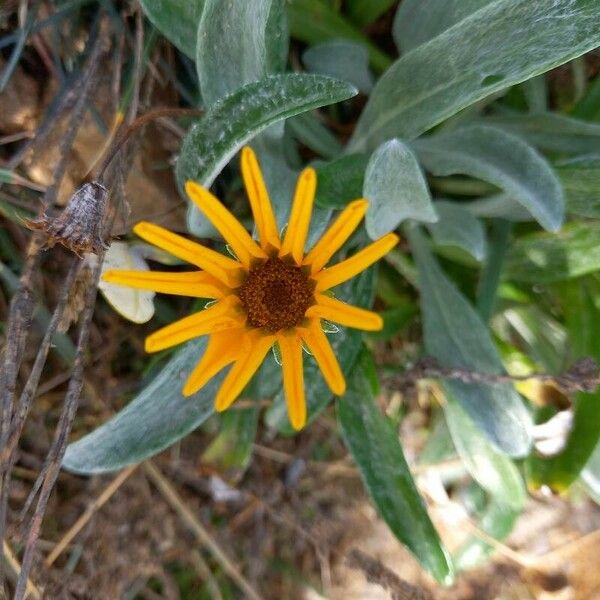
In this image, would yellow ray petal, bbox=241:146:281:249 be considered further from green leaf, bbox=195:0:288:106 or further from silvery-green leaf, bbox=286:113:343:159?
silvery-green leaf, bbox=286:113:343:159

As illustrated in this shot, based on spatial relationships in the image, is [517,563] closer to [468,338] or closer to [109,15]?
[468,338]

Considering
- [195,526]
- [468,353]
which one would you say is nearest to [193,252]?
[468,353]

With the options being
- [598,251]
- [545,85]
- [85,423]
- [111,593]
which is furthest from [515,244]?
[111,593]

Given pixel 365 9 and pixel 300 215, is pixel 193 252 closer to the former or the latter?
pixel 300 215

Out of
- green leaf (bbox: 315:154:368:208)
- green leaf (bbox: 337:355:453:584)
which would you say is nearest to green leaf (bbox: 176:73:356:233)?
green leaf (bbox: 315:154:368:208)

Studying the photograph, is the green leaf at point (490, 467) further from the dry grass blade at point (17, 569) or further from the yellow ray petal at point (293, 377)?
the dry grass blade at point (17, 569)

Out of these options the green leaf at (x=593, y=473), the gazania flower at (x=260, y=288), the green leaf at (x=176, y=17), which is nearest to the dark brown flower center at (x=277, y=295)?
the gazania flower at (x=260, y=288)
